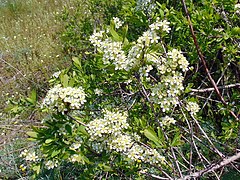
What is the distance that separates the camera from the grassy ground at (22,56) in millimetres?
3523

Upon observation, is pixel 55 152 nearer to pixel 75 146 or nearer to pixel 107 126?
pixel 75 146

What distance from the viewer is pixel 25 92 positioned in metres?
4.34

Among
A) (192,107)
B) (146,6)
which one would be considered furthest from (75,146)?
(146,6)

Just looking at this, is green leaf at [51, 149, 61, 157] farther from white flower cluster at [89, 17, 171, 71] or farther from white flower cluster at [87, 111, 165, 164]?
white flower cluster at [89, 17, 171, 71]

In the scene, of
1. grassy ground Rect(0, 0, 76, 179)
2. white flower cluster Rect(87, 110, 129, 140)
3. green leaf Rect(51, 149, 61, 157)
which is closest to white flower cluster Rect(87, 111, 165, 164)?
white flower cluster Rect(87, 110, 129, 140)

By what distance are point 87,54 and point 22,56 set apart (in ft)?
9.10

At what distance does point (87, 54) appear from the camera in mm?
2494

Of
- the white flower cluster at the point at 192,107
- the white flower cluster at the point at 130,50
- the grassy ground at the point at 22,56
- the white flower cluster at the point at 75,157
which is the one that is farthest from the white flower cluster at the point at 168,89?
the grassy ground at the point at 22,56

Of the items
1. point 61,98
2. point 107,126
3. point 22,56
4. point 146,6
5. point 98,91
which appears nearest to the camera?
point 61,98

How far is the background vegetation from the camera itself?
6.07ft

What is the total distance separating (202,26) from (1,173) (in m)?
2.12

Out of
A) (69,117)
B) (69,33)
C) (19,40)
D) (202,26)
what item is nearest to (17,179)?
(69,33)

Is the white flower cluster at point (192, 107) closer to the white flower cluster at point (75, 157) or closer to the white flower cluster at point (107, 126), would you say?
the white flower cluster at point (107, 126)

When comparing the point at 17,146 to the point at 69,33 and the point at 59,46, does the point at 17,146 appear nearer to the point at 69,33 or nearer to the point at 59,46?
the point at 69,33
